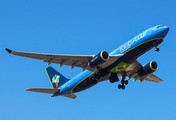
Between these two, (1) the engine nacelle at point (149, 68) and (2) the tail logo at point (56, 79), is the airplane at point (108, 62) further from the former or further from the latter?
(2) the tail logo at point (56, 79)

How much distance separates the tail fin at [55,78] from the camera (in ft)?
117

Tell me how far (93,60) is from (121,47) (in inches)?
142

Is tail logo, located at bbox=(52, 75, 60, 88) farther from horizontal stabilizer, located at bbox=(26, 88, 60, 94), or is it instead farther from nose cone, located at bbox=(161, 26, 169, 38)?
nose cone, located at bbox=(161, 26, 169, 38)

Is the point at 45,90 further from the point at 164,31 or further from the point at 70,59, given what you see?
the point at 164,31

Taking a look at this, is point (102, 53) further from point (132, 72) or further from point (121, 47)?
point (132, 72)

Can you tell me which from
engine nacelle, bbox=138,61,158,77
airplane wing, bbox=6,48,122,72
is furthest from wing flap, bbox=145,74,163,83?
airplane wing, bbox=6,48,122,72

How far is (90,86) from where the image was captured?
104 feet

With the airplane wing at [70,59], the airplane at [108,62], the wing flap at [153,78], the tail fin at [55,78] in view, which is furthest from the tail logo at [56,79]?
the wing flap at [153,78]

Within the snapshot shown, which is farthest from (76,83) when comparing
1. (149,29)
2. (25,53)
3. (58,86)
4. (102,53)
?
(149,29)

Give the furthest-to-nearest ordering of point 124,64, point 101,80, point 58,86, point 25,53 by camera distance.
→ point 58,86
point 101,80
point 124,64
point 25,53

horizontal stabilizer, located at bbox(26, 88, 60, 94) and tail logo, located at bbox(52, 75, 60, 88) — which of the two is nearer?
horizontal stabilizer, located at bbox(26, 88, 60, 94)

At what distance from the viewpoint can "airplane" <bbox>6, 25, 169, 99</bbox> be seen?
85.7 feet

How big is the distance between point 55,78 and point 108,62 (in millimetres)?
11736

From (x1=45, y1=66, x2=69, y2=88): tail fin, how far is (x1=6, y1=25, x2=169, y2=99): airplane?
18 centimetres
